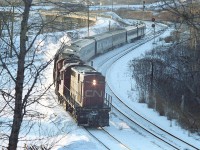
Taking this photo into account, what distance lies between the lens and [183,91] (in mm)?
27125

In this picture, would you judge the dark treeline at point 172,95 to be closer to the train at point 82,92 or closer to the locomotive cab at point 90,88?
the locomotive cab at point 90,88

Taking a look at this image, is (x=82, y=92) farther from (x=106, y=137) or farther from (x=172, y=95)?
(x=172, y=95)

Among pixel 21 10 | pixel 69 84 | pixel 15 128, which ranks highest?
pixel 21 10

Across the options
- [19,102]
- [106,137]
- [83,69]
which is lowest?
[106,137]

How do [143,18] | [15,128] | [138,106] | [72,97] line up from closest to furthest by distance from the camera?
[15,128] < [72,97] < [138,106] < [143,18]

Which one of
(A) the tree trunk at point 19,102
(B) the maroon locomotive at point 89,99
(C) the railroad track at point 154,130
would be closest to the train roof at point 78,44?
(C) the railroad track at point 154,130

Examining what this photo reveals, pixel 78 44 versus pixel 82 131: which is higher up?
pixel 78 44

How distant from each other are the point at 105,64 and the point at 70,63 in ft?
69.7

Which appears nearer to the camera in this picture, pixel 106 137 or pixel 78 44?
pixel 106 137

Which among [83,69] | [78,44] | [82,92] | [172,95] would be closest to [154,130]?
[82,92]

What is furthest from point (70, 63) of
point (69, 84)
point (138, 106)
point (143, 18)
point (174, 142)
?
point (143, 18)

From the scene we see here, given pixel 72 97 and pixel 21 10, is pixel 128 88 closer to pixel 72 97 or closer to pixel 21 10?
pixel 72 97

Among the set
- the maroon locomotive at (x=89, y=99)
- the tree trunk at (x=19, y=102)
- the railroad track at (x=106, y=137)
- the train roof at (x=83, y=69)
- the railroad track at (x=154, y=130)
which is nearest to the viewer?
the tree trunk at (x=19, y=102)

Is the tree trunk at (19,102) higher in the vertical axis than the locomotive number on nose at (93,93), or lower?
higher
